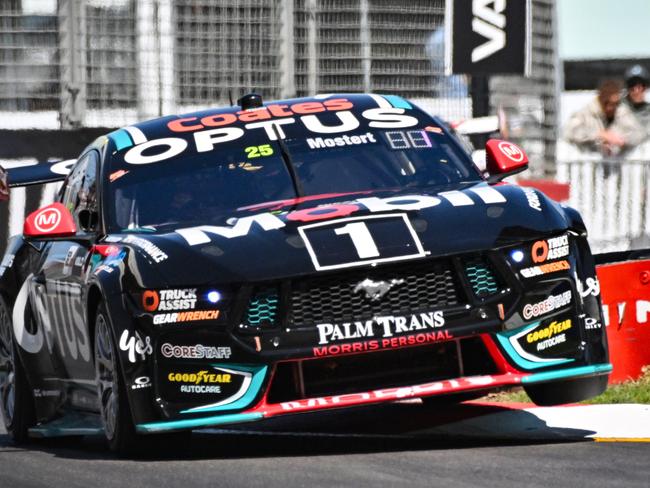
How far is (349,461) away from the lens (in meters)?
7.30

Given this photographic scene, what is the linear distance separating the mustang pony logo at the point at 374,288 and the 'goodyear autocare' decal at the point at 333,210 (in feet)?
1.25

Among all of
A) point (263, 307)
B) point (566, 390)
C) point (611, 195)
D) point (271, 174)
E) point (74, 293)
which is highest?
point (271, 174)

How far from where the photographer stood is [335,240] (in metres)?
→ 7.35

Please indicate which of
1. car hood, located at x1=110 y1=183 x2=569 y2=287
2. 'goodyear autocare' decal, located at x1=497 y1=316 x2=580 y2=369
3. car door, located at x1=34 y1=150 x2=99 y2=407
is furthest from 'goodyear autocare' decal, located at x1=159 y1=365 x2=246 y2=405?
'goodyear autocare' decal, located at x1=497 y1=316 x2=580 y2=369

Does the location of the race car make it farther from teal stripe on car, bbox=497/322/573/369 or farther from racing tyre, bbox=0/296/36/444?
racing tyre, bbox=0/296/36/444

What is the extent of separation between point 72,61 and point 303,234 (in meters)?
7.62

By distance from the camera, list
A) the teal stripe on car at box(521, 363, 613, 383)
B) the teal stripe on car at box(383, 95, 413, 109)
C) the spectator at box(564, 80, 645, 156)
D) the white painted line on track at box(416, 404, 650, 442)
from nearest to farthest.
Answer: the teal stripe on car at box(521, 363, 613, 383)
the white painted line on track at box(416, 404, 650, 442)
the teal stripe on car at box(383, 95, 413, 109)
the spectator at box(564, 80, 645, 156)

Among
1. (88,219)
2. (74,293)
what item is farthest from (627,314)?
(74,293)

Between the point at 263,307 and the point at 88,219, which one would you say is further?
the point at 88,219

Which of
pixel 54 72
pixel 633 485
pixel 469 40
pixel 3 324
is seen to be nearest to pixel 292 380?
pixel 633 485

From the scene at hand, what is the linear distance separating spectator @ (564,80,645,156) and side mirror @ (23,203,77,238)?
752 centimetres

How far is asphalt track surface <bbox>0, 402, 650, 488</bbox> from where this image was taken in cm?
674

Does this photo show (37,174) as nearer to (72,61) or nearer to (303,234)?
(303,234)

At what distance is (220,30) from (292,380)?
8.10 meters
